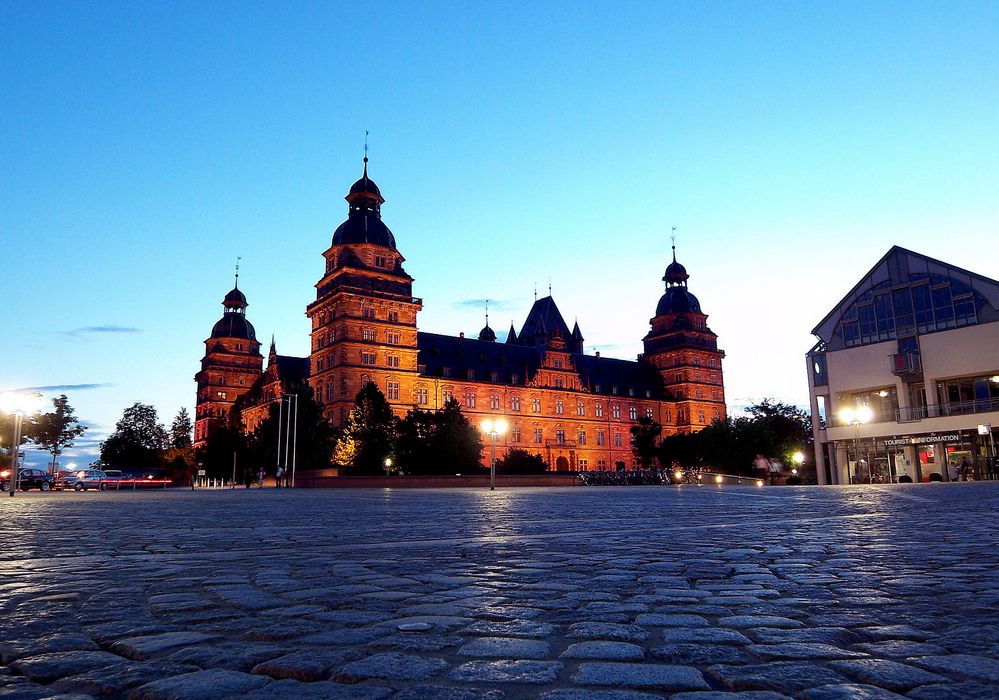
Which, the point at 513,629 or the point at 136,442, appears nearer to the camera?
the point at 513,629

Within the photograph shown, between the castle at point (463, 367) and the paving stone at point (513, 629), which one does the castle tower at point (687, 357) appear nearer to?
the castle at point (463, 367)

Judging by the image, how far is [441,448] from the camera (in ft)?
178

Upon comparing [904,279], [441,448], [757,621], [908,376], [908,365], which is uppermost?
[904,279]

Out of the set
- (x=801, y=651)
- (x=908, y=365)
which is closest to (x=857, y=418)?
(x=908, y=365)

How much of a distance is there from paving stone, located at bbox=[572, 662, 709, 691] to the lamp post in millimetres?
49798

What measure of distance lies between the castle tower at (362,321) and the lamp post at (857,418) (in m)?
42.8

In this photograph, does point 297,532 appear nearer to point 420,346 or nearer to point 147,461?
point 420,346

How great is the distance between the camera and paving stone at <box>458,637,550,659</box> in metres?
2.82

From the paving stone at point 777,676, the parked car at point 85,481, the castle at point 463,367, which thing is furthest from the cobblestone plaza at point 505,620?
the castle at point 463,367

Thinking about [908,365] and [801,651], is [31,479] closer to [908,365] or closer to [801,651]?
[801,651]

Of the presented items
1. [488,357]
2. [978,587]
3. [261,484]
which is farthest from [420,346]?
[978,587]

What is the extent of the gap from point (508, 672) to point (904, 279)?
58373 mm

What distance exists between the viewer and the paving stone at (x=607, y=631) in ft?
10.4

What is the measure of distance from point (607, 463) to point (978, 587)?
10526 centimetres
